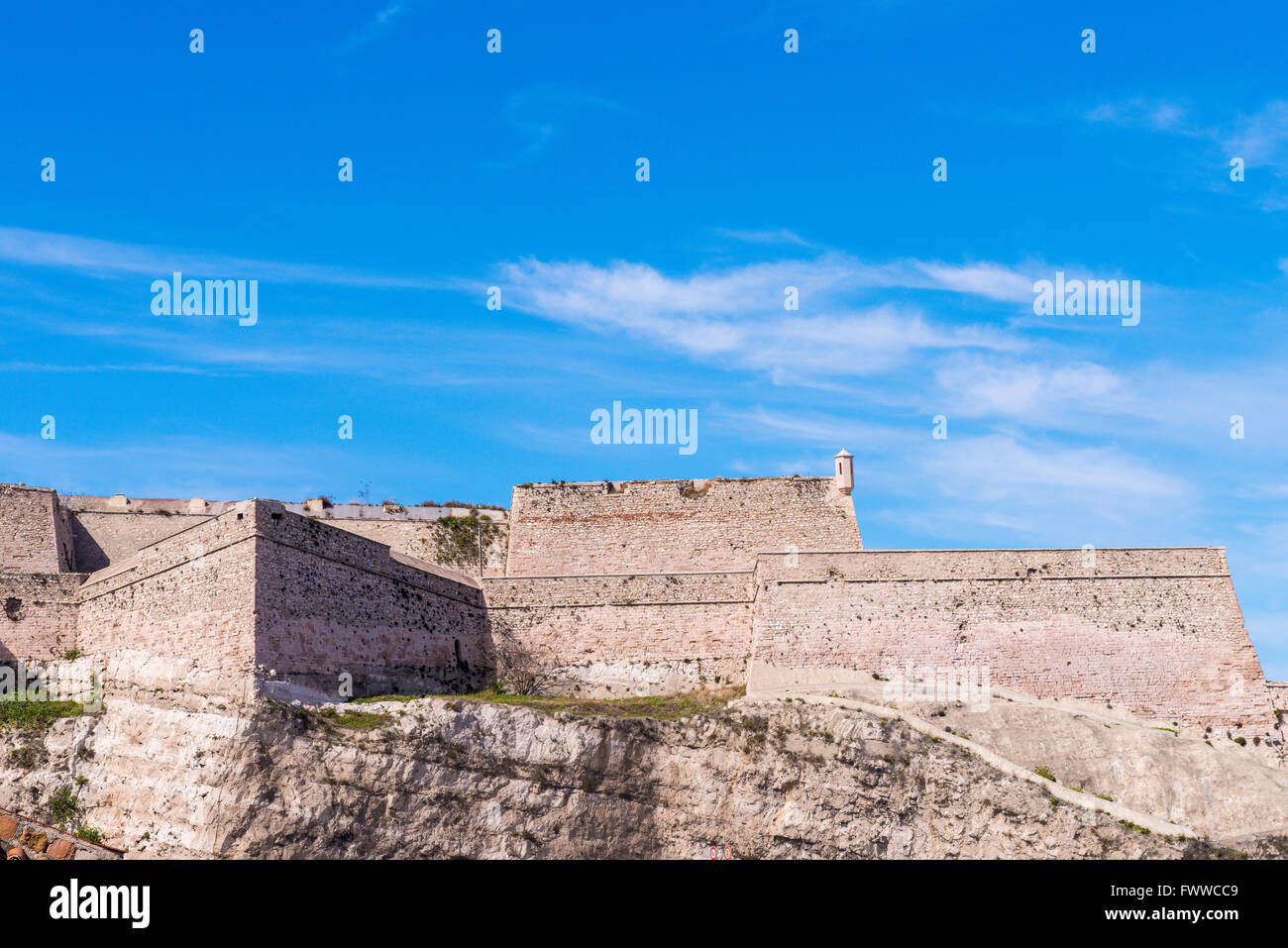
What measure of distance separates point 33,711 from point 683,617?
18525 mm

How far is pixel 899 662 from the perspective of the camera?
44.4 meters

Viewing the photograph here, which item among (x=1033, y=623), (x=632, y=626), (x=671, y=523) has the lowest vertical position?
(x=1033, y=623)

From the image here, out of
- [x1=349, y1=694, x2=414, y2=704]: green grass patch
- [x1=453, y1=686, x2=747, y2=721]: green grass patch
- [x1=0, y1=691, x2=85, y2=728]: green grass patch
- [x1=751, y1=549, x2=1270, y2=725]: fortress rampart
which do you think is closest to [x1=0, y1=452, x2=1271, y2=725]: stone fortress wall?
[x1=751, y1=549, x2=1270, y2=725]: fortress rampart

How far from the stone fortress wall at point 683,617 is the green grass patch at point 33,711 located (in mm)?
1678

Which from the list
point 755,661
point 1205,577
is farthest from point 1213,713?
point 755,661

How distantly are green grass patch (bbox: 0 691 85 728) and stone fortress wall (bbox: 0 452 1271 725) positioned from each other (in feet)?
5.51

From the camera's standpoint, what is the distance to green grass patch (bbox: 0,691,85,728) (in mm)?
37688

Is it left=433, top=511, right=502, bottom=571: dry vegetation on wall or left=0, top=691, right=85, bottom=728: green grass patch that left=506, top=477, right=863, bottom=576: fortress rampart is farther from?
left=0, top=691, right=85, bottom=728: green grass patch

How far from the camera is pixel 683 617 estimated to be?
153 ft

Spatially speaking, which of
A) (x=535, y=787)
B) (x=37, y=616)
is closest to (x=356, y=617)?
(x=535, y=787)

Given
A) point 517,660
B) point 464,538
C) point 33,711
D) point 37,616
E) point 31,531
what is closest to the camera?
point 33,711

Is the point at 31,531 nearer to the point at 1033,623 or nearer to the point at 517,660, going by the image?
the point at 517,660
